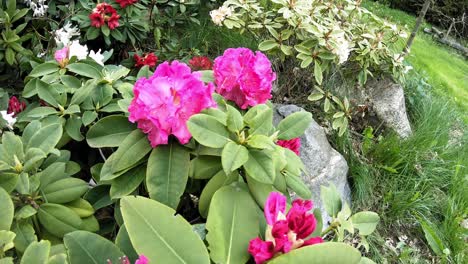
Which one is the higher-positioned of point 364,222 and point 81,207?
point 364,222

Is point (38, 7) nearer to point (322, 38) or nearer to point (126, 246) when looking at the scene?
point (322, 38)

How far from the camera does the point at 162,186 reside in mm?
1017

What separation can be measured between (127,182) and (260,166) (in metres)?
0.34

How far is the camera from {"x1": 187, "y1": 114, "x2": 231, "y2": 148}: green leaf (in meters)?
0.99

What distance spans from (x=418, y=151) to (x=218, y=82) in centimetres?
230

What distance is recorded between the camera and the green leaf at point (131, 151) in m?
1.04

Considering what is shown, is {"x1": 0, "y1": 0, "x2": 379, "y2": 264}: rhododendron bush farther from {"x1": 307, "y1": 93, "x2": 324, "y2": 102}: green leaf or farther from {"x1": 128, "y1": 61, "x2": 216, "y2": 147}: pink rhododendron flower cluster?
{"x1": 307, "y1": 93, "x2": 324, "y2": 102}: green leaf

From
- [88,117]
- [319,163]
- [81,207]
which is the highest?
[88,117]

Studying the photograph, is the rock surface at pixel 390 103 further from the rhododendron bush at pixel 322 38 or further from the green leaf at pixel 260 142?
the green leaf at pixel 260 142

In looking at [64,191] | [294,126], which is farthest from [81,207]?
[294,126]

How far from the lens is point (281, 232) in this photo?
2.74 ft

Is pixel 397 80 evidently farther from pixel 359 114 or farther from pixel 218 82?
pixel 218 82

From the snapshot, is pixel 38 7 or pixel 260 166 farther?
pixel 38 7

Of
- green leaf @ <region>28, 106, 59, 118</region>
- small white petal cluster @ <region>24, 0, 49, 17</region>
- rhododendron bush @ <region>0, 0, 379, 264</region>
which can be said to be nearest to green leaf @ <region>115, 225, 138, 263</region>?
rhododendron bush @ <region>0, 0, 379, 264</region>
